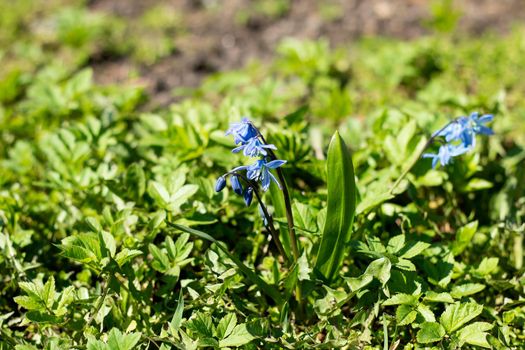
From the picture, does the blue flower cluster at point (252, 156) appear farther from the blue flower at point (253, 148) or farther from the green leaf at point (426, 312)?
the green leaf at point (426, 312)

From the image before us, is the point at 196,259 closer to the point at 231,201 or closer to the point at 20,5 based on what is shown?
the point at 231,201

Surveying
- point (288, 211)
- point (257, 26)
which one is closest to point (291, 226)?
point (288, 211)

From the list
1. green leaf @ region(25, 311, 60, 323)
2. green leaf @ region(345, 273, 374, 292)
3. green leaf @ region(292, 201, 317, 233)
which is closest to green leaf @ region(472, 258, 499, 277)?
green leaf @ region(345, 273, 374, 292)

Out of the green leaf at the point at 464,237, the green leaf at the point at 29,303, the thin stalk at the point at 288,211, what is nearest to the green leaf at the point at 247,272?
the thin stalk at the point at 288,211

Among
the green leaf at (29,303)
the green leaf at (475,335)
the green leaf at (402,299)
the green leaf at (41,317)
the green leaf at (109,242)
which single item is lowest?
the green leaf at (475,335)

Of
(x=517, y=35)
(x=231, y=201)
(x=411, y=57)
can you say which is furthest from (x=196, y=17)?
(x=231, y=201)

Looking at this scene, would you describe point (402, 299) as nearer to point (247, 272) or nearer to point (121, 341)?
point (247, 272)
